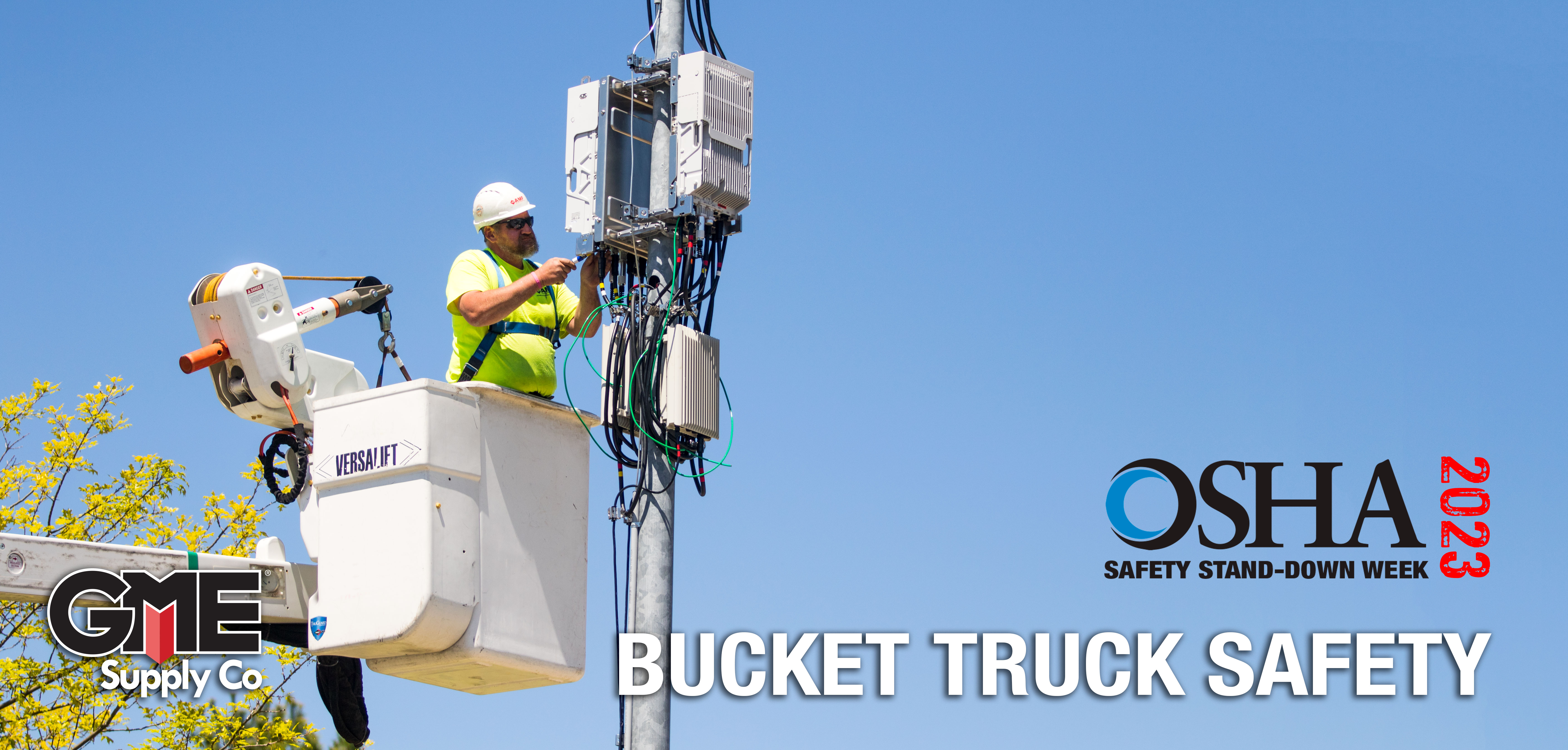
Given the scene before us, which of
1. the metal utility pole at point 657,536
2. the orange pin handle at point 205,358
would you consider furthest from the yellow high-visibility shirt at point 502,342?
the orange pin handle at point 205,358

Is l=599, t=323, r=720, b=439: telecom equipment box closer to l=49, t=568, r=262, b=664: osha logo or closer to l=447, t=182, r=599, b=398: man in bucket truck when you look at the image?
l=447, t=182, r=599, b=398: man in bucket truck

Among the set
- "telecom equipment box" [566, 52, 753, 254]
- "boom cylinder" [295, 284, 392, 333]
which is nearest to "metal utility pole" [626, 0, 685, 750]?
"telecom equipment box" [566, 52, 753, 254]

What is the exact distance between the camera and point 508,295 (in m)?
8.70

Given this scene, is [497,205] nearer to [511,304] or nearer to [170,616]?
[511,304]

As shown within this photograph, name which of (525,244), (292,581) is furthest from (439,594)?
(525,244)

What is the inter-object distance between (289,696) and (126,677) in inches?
83.5

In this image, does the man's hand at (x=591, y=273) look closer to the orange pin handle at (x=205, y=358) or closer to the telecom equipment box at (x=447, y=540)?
the telecom equipment box at (x=447, y=540)

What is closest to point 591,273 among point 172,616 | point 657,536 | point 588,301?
point 588,301

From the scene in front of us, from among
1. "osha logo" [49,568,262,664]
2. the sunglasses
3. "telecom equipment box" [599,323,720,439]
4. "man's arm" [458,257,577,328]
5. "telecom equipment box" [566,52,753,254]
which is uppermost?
"telecom equipment box" [566,52,753,254]

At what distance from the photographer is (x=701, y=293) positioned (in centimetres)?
921

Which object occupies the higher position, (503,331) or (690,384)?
(503,331)

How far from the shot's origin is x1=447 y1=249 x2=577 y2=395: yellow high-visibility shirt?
29.2 ft

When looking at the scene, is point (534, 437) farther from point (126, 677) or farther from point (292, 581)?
point (126, 677)

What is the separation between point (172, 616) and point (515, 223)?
2.29 meters
